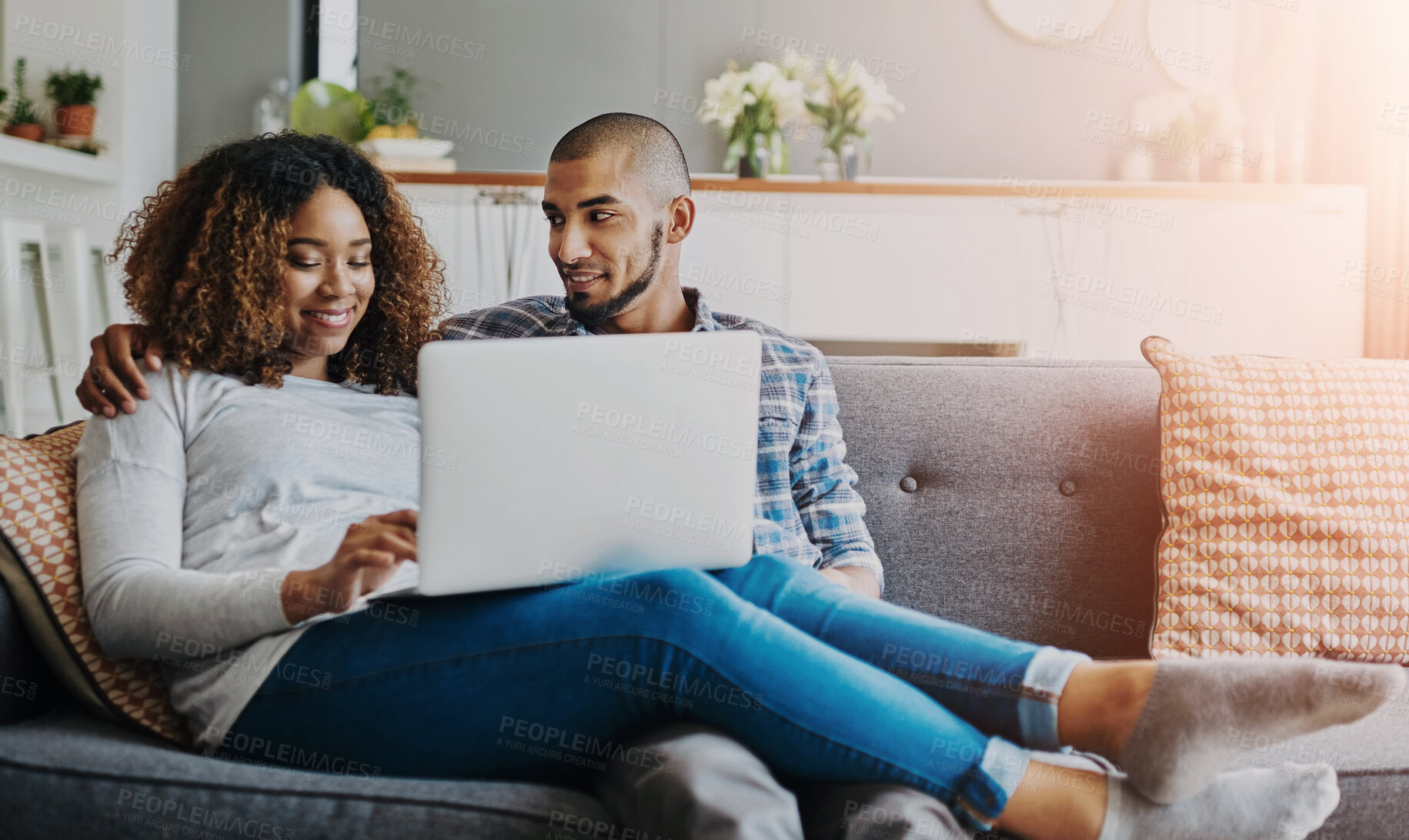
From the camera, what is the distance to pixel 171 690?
3.36ft

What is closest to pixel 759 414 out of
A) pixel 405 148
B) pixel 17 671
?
pixel 17 671

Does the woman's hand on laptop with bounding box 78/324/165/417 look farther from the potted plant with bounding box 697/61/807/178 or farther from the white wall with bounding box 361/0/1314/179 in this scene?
the white wall with bounding box 361/0/1314/179

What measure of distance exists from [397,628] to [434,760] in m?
0.13

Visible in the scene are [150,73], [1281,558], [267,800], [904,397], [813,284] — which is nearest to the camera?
[267,800]

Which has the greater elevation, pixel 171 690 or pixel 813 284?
pixel 813 284

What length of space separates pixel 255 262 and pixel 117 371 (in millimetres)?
199

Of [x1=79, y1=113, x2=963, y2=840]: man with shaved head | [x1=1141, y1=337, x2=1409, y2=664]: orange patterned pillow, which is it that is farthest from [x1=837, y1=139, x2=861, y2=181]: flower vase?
[x1=1141, y1=337, x2=1409, y2=664]: orange patterned pillow

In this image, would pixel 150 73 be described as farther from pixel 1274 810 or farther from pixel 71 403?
pixel 1274 810

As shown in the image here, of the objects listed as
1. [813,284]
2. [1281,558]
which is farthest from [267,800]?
[813,284]

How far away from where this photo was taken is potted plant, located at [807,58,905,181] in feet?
12.0

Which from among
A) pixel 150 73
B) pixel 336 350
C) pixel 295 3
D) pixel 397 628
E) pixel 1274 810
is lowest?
pixel 1274 810

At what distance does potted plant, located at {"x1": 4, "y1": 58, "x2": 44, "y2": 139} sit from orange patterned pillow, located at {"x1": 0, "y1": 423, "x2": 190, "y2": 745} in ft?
10.6

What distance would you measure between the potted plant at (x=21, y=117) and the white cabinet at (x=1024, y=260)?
1444 mm

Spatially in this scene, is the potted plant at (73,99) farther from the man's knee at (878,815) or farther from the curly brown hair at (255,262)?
the man's knee at (878,815)
